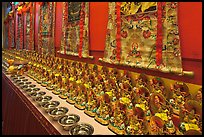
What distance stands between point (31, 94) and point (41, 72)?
0.94 m

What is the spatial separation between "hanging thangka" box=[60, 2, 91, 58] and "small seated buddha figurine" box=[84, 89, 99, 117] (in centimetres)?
73

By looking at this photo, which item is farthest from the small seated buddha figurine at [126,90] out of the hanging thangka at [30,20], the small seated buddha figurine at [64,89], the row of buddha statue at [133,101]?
the hanging thangka at [30,20]

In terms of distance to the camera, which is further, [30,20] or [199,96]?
[30,20]

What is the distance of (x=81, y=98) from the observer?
5.74 ft

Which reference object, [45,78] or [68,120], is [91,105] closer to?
[68,120]

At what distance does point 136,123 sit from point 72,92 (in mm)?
924

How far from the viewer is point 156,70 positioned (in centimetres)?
141

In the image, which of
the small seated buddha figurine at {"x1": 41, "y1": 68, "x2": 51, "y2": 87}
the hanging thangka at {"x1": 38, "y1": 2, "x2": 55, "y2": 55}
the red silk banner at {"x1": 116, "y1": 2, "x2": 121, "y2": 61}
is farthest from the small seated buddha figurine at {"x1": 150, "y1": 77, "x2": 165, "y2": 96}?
the hanging thangka at {"x1": 38, "y1": 2, "x2": 55, "y2": 55}

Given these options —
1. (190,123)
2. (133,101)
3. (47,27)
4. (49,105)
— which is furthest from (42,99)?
(47,27)

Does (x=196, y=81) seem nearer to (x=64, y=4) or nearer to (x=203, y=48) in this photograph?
(x=203, y=48)

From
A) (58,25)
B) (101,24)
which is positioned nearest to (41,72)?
(58,25)

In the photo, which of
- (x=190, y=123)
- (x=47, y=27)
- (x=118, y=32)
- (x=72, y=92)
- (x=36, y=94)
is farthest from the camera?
(x=47, y=27)

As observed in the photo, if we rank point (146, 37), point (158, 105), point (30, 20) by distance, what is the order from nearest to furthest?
point (158, 105) → point (146, 37) → point (30, 20)

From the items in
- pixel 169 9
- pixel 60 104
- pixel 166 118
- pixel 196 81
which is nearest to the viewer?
pixel 166 118
